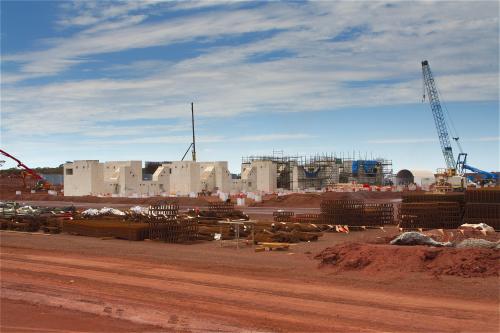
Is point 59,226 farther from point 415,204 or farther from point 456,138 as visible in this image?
point 456,138

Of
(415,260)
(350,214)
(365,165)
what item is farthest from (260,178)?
(415,260)

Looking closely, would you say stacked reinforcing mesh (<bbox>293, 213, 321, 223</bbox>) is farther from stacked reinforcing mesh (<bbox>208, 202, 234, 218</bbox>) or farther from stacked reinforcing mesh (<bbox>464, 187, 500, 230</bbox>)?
stacked reinforcing mesh (<bbox>464, 187, 500, 230</bbox>)

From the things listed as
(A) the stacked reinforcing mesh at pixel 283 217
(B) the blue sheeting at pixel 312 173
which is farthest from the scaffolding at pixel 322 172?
(A) the stacked reinforcing mesh at pixel 283 217

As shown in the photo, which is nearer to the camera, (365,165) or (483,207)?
(483,207)

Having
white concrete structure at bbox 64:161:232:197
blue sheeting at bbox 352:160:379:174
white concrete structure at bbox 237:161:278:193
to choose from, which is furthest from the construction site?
blue sheeting at bbox 352:160:379:174

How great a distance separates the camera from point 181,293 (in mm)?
13070

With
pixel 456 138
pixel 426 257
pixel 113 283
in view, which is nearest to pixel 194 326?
pixel 113 283

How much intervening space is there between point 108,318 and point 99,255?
390 inches

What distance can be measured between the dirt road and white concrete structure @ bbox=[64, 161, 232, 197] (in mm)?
51647

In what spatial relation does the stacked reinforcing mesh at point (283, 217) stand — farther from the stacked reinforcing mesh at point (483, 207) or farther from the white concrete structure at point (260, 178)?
the white concrete structure at point (260, 178)

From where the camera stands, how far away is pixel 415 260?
585 inches

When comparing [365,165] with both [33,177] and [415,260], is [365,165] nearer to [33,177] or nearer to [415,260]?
[33,177]

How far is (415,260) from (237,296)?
5.06 m

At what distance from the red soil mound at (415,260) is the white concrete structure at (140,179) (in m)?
54.9
